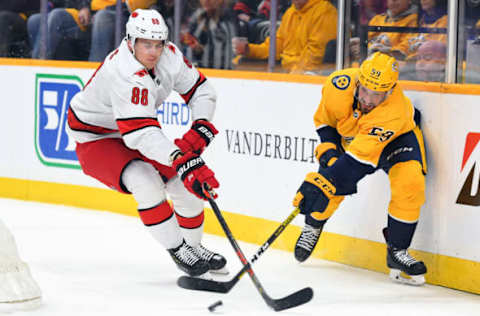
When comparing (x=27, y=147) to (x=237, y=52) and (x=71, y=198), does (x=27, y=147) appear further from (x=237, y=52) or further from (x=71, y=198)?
(x=237, y=52)

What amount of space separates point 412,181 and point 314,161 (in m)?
0.80

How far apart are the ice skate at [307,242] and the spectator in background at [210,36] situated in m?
1.38

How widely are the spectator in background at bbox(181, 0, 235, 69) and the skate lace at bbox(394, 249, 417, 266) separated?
71.5 inches

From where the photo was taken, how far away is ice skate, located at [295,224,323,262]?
14.2 feet

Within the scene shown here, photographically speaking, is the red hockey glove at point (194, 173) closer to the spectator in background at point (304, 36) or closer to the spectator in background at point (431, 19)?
the spectator in background at point (431, 19)

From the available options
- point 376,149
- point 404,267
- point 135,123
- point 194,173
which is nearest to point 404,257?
point 404,267

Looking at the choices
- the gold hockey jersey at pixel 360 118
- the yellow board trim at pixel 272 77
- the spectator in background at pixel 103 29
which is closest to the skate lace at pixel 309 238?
the gold hockey jersey at pixel 360 118

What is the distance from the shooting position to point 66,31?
633cm

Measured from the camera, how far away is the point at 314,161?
464 centimetres

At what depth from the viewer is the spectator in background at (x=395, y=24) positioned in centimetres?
430

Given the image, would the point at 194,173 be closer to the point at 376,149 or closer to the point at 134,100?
the point at 134,100

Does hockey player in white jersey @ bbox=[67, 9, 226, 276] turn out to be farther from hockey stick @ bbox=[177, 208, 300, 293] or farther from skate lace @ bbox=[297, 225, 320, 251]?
skate lace @ bbox=[297, 225, 320, 251]

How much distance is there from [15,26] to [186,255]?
334 centimetres

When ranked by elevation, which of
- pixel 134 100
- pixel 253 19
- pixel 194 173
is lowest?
pixel 194 173
